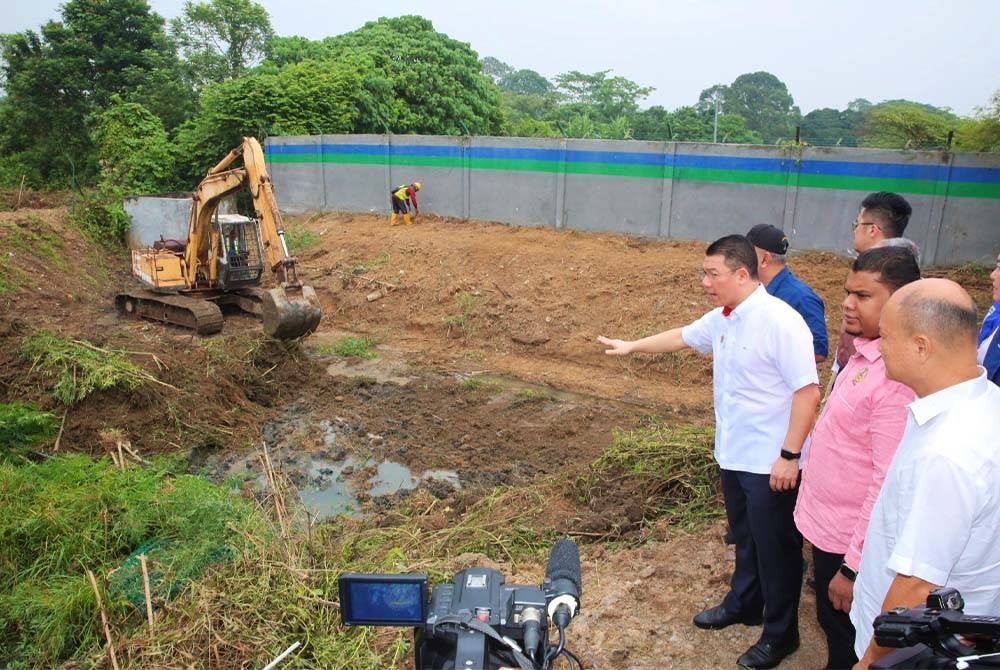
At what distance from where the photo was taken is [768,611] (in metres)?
3.24

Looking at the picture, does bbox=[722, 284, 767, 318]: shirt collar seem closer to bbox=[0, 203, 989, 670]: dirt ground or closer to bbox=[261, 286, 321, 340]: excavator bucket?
bbox=[0, 203, 989, 670]: dirt ground

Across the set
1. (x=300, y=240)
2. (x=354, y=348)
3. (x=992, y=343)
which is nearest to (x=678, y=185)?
(x=354, y=348)

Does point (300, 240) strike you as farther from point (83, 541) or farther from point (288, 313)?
point (83, 541)

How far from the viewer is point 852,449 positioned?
2695mm

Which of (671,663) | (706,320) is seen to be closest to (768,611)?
(671,663)

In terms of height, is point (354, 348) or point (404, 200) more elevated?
point (404, 200)

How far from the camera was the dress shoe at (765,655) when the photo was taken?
323 centimetres

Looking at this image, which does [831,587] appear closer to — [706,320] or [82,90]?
[706,320]

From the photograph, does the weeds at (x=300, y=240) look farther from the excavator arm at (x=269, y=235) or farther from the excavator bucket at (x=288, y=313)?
the excavator bucket at (x=288, y=313)

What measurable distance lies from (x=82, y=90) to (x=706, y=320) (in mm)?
28881

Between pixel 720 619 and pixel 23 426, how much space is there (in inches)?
264

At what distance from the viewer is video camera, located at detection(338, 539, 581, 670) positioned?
5.67 feet

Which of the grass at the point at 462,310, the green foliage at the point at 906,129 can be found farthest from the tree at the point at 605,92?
the grass at the point at 462,310

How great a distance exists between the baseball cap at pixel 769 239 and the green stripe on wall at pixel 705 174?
898cm
